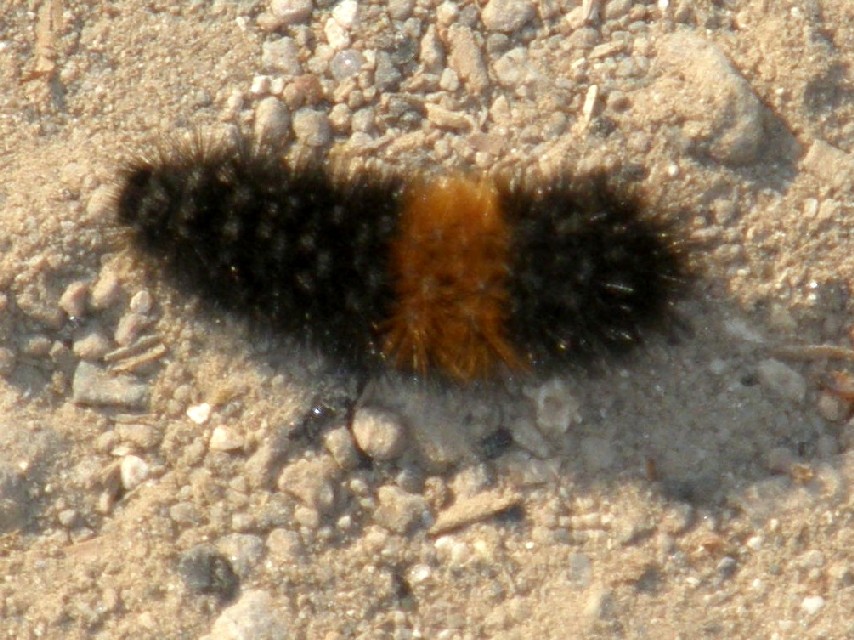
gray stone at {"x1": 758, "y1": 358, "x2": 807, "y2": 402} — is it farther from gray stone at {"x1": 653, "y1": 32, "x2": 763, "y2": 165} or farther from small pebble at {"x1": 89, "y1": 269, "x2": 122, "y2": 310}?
small pebble at {"x1": 89, "y1": 269, "x2": 122, "y2": 310}

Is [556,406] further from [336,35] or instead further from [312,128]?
[336,35]

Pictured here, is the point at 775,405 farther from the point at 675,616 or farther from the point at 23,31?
the point at 23,31

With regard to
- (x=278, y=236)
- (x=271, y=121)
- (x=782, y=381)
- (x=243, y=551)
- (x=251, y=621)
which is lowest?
(x=251, y=621)

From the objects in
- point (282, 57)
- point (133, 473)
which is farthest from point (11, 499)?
point (282, 57)

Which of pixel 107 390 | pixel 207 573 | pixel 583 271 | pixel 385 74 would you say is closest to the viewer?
pixel 583 271

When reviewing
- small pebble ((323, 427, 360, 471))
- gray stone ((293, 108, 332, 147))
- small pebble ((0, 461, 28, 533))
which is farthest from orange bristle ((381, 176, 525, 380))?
small pebble ((0, 461, 28, 533))

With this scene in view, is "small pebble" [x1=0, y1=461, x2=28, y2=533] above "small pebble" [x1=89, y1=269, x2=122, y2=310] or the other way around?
the other way around
